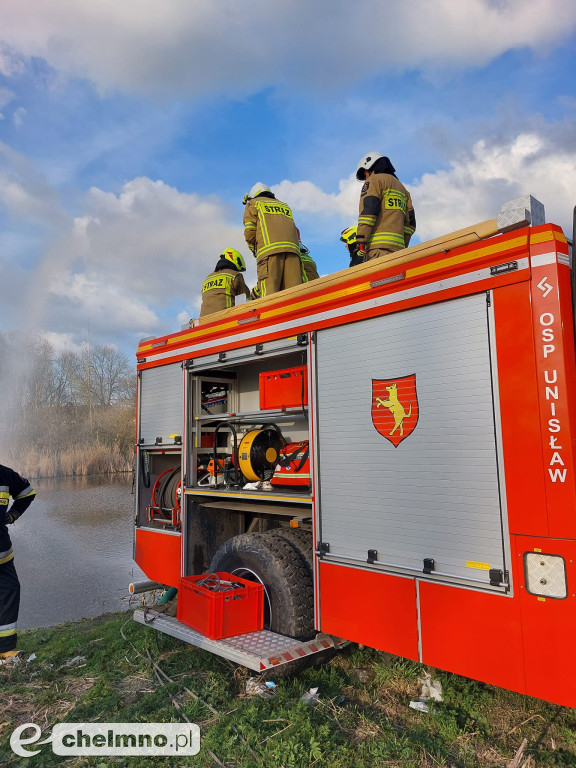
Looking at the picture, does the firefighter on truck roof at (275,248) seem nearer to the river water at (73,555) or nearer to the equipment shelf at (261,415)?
the equipment shelf at (261,415)

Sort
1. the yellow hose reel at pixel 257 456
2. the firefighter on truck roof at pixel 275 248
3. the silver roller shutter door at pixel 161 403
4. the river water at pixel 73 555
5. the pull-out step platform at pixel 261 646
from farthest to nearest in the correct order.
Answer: the river water at pixel 73 555 < the firefighter on truck roof at pixel 275 248 < the silver roller shutter door at pixel 161 403 < the yellow hose reel at pixel 257 456 < the pull-out step platform at pixel 261 646

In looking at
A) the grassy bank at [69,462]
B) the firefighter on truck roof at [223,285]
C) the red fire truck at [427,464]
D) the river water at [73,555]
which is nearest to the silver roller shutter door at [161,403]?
the red fire truck at [427,464]

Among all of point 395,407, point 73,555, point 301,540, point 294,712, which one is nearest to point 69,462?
point 73,555

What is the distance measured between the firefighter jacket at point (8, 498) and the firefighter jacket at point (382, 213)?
13.2 feet

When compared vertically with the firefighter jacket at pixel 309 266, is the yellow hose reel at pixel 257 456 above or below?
below

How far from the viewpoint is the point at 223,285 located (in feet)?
23.5

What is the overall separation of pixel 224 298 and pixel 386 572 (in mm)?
4744

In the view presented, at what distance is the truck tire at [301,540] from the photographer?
4059mm

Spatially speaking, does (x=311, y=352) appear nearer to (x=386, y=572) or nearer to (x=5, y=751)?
(x=386, y=572)

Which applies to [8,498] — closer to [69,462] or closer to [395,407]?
[395,407]

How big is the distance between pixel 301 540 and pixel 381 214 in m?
3.11

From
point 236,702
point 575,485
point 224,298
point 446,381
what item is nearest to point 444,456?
point 446,381

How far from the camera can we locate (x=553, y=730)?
3027mm

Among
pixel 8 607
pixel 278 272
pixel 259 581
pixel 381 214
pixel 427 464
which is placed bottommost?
pixel 8 607
